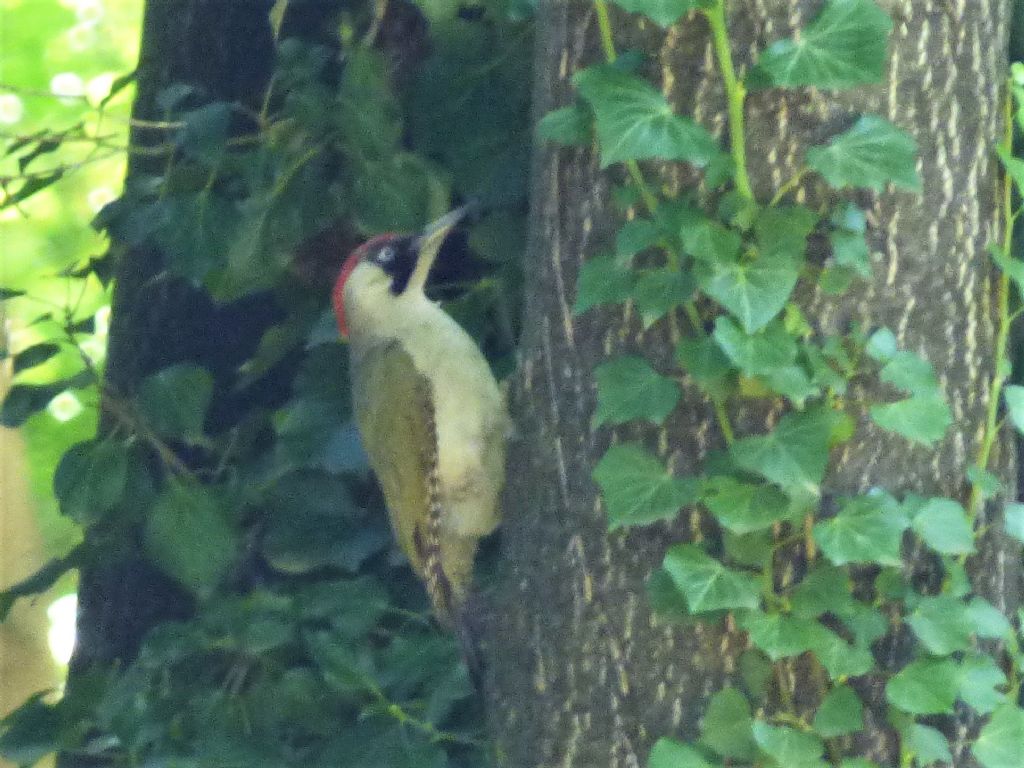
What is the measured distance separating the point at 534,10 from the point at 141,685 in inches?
66.5

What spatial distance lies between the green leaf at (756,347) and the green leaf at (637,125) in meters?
0.24

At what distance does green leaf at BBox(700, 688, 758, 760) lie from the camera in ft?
7.30

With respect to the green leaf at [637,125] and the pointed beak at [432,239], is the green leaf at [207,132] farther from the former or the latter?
the green leaf at [637,125]

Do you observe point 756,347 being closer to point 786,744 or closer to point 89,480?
point 786,744

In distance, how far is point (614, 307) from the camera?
2.36 metres

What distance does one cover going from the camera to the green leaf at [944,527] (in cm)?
220

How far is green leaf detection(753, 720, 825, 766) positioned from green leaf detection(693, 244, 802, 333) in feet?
1.92

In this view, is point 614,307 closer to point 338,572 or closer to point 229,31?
point 338,572

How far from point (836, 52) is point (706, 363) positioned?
1.52 ft

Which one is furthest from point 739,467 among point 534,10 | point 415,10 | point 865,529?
point 415,10

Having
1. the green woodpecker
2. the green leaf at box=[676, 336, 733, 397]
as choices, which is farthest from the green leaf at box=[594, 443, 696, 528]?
the green woodpecker

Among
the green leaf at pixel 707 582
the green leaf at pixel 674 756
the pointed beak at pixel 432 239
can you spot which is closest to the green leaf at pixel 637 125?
the green leaf at pixel 707 582

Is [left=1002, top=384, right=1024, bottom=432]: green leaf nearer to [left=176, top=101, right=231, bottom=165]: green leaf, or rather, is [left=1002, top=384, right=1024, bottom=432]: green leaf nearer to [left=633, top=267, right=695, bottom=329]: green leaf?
[left=633, top=267, right=695, bottom=329]: green leaf

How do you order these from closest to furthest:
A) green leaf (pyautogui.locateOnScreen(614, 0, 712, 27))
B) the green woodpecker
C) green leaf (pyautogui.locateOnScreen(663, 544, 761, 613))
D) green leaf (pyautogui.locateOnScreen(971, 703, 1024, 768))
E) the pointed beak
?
green leaf (pyautogui.locateOnScreen(614, 0, 712, 27))
green leaf (pyautogui.locateOnScreen(663, 544, 761, 613))
green leaf (pyautogui.locateOnScreen(971, 703, 1024, 768))
the pointed beak
the green woodpecker
